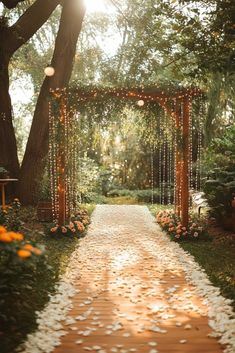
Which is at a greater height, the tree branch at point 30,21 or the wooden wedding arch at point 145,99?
the tree branch at point 30,21

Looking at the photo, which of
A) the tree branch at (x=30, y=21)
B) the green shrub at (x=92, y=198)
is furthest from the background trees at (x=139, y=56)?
the green shrub at (x=92, y=198)

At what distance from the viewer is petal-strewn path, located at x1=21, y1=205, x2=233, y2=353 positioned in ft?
10.3

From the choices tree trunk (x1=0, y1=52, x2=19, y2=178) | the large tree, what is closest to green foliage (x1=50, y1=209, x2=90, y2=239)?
tree trunk (x1=0, y1=52, x2=19, y2=178)

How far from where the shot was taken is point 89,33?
14500 millimetres

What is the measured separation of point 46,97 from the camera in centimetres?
1037

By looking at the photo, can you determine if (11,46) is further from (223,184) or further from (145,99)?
(223,184)

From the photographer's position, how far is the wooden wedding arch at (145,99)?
719cm

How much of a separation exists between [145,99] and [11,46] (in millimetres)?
4354

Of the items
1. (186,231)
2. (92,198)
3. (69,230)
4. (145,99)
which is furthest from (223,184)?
(92,198)

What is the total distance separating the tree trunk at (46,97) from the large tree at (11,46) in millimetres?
414

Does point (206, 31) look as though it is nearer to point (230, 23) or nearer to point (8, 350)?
point (230, 23)

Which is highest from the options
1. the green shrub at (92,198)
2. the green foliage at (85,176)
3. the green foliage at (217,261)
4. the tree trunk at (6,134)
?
the tree trunk at (6,134)

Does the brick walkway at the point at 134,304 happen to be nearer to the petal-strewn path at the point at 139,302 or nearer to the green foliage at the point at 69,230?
the petal-strewn path at the point at 139,302

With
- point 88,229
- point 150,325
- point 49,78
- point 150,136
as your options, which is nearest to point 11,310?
point 150,325
